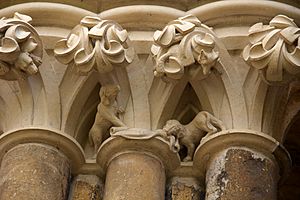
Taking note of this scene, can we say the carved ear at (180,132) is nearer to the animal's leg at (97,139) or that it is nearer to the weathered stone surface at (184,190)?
the weathered stone surface at (184,190)

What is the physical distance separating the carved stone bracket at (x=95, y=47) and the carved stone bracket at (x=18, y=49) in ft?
0.26

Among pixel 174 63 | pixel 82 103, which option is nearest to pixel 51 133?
pixel 82 103

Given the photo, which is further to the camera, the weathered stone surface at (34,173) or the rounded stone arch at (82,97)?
the rounded stone arch at (82,97)

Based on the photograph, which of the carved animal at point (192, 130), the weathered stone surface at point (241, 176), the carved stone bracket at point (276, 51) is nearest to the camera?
the weathered stone surface at point (241, 176)

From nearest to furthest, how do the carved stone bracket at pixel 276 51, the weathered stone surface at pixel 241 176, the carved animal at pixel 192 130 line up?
the weathered stone surface at pixel 241 176 < the carved stone bracket at pixel 276 51 < the carved animal at pixel 192 130

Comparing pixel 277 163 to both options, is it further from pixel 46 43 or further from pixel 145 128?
pixel 46 43

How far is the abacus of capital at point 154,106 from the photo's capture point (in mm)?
4297

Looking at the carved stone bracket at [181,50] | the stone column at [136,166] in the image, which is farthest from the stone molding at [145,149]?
the carved stone bracket at [181,50]

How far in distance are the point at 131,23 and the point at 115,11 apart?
72mm

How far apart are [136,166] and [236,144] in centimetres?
34

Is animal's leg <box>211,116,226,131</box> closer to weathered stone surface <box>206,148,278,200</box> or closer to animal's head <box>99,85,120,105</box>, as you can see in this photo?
weathered stone surface <box>206,148,278,200</box>

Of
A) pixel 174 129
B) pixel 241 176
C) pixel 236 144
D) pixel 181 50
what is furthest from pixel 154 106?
pixel 241 176

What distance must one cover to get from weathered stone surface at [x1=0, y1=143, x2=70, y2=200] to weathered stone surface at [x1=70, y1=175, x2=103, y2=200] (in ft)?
0.14

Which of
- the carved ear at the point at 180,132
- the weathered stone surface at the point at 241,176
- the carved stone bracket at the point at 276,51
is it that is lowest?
the weathered stone surface at the point at 241,176
